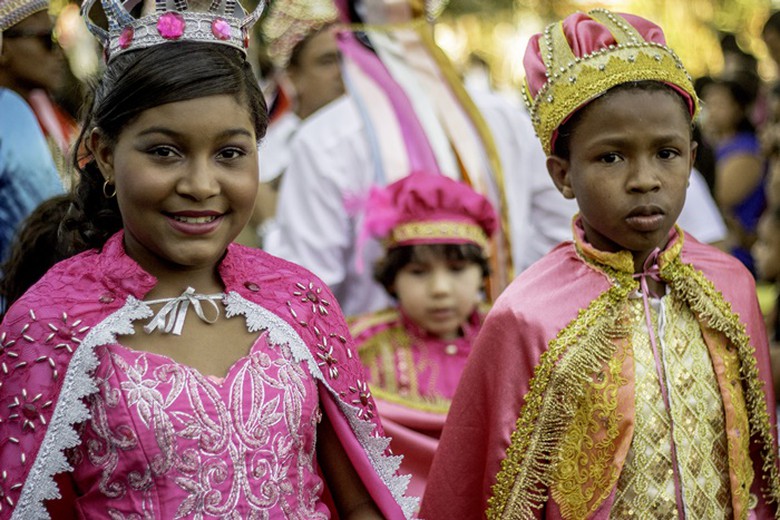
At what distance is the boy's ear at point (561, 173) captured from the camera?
2.97 m

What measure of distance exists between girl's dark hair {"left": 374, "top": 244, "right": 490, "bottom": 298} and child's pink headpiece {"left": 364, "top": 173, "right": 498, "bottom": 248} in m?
0.02

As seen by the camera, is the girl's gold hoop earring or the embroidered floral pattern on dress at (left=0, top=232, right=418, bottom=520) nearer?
the embroidered floral pattern on dress at (left=0, top=232, right=418, bottom=520)

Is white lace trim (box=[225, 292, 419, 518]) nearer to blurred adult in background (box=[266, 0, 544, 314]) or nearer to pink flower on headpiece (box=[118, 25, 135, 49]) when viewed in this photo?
pink flower on headpiece (box=[118, 25, 135, 49])

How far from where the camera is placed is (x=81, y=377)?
226 centimetres

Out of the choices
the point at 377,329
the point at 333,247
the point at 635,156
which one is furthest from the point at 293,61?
the point at 635,156

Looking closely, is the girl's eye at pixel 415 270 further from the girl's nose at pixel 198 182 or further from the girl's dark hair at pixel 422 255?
the girl's nose at pixel 198 182

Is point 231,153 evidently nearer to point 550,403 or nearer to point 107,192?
point 107,192

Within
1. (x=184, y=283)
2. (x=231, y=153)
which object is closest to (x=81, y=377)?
(x=184, y=283)

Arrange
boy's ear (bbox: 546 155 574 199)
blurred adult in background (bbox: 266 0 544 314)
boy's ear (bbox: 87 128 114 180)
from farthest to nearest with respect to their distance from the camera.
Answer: blurred adult in background (bbox: 266 0 544 314) → boy's ear (bbox: 546 155 574 199) → boy's ear (bbox: 87 128 114 180)

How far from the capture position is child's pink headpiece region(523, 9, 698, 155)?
283cm

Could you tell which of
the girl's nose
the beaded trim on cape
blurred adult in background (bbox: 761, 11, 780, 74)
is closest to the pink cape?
the beaded trim on cape

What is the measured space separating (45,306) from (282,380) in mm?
520

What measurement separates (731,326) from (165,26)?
162 centimetres

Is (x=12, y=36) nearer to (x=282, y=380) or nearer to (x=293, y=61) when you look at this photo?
(x=293, y=61)
